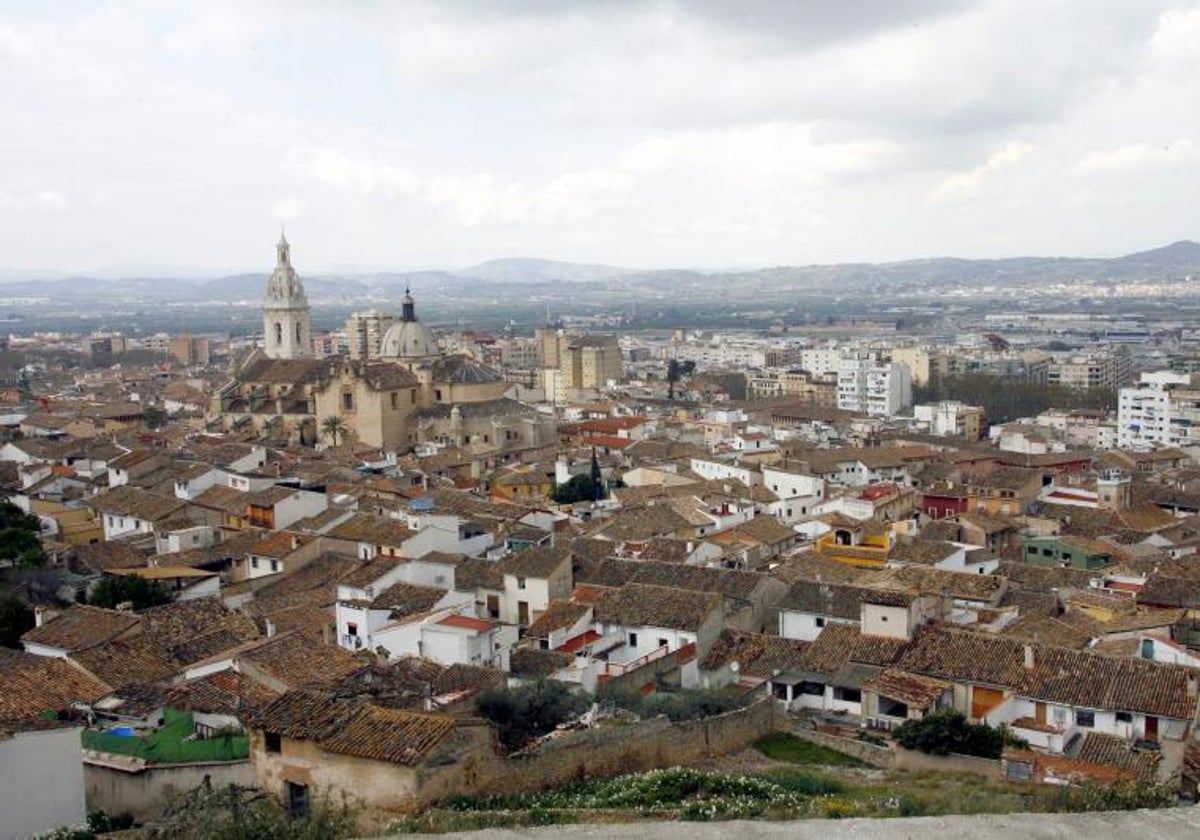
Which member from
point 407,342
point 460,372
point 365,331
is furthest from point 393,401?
point 365,331

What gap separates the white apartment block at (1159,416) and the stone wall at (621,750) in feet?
178

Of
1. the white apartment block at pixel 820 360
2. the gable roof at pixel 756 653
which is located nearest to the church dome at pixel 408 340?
the gable roof at pixel 756 653

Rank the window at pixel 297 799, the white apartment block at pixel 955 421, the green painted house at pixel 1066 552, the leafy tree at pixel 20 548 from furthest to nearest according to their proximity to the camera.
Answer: the white apartment block at pixel 955 421
the green painted house at pixel 1066 552
the leafy tree at pixel 20 548
the window at pixel 297 799

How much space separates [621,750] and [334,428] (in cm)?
3922

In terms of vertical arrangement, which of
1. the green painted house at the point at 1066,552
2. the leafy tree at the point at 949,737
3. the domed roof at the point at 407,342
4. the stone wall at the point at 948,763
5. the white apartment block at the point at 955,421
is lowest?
the white apartment block at the point at 955,421

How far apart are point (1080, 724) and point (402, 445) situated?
126 feet

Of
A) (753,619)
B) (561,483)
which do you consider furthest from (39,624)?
(561,483)

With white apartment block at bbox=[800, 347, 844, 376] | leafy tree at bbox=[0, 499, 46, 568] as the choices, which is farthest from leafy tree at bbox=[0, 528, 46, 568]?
white apartment block at bbox=[800, 347, 844, 376]

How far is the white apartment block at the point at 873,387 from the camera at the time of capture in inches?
3474

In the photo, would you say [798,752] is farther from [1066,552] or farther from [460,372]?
[460,372]

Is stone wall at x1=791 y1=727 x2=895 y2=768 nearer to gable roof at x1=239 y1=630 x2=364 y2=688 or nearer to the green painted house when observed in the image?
gable roof at x1=239 y1=630 x2=364 y2=688

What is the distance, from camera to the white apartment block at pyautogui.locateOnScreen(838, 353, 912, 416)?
8825cm

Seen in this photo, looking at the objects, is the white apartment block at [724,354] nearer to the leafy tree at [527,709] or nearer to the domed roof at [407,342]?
the domed roof at [407,342]

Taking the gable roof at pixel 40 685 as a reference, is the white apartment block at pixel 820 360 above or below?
below
